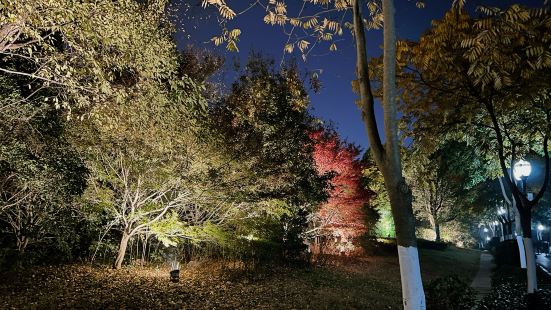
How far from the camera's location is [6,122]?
7.88 meters

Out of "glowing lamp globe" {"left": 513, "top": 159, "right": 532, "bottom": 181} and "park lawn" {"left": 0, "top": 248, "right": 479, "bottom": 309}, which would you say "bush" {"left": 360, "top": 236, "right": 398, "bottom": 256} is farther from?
"glowing lamp globe" {"left": 513, "top": 159, "right": 532, "bottom": 181}

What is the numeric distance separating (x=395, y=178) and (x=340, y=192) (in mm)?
17744

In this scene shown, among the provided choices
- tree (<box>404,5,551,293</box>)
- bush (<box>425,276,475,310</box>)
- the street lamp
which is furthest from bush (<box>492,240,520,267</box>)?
bush (<box>425,276,475,310</box>)

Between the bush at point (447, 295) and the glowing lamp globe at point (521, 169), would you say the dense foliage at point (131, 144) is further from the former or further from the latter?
the glowing lamp globe at point (521, 169)

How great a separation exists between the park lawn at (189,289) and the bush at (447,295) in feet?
9.00

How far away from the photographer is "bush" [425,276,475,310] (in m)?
8.48

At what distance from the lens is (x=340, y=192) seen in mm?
22844

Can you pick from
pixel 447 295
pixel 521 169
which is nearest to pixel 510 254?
pixel 521 169

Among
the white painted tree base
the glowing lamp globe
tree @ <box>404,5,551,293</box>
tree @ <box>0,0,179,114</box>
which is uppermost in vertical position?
tree @ <box>404,5,551,293</box>

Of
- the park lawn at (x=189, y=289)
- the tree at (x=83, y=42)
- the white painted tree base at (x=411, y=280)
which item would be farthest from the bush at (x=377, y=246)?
the tree at (x=83, y=42)

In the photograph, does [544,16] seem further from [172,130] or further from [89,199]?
[89,199]

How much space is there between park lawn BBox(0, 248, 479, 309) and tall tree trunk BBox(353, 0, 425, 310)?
5420 mm

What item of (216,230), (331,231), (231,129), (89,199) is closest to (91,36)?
(89,199)

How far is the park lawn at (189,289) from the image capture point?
28.4 feet
